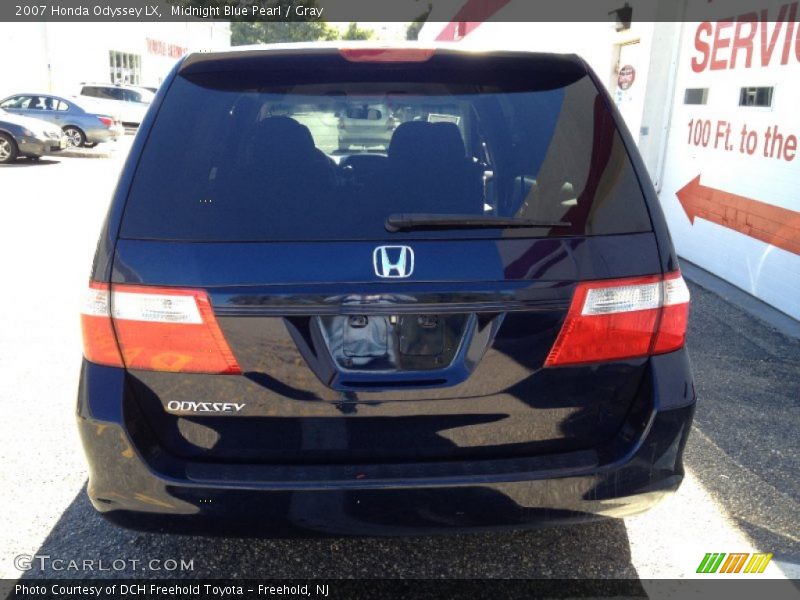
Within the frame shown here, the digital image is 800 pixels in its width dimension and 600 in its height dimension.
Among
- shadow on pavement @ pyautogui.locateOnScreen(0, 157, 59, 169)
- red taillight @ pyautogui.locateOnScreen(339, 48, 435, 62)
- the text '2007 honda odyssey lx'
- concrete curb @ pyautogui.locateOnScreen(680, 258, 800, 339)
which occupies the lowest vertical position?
shadow on pavement @ pyautogui.locateOnScreen(0, 157, 59, 169)

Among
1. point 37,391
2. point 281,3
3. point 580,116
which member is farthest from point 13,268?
point 281,3

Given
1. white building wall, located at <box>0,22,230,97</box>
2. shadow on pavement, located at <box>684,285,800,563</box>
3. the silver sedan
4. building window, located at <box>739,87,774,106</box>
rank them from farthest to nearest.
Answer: white building wall, located at <box>0,22,230,97</box> → the silver sedan → building window, located at <box>739,87,774,106</box> → shadow on pavement, located at <box>684,285,800,563</box>

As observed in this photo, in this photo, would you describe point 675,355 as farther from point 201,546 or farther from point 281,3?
point 281,3

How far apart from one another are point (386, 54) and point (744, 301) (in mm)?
5004

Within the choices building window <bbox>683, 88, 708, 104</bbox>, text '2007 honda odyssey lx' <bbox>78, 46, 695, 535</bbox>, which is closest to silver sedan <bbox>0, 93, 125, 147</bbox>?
building window <bbox>683, 88, 708, 104</bbox>

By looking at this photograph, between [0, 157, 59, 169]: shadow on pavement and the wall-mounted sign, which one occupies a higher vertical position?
the wall-mounted sign

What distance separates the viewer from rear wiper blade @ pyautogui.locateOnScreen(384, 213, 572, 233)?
219 centimetres

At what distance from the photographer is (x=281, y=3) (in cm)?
6338

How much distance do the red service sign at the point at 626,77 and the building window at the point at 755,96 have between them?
3179 millimetres

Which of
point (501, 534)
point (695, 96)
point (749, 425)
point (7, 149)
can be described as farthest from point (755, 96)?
point (7, 149)

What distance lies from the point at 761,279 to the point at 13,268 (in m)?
6.71

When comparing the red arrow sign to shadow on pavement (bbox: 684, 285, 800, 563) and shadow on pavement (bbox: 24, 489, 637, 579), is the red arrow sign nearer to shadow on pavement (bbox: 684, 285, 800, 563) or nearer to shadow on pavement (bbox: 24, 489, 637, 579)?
shadow on pavement (bbox: 684, 285, 800, 563)

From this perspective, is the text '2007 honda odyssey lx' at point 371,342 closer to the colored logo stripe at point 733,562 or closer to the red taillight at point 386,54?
the red taillight at point 386,54
